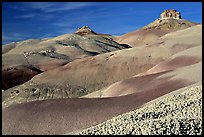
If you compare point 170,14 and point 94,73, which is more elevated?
point 170,14

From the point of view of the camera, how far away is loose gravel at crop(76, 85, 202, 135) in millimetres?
6664

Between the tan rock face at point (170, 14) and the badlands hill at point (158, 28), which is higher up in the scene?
the tan rock face at point (170, 14)

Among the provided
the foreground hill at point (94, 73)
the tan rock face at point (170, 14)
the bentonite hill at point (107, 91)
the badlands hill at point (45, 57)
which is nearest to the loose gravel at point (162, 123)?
the bentonite hill at point (107, 91)

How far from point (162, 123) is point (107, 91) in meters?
15.3

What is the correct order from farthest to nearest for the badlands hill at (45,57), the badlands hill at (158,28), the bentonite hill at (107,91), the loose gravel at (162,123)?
the badlands hill at (158,28), the badlands hill at (45,57), the bentonite hill at (107,91), the loose gravel at (162,123)

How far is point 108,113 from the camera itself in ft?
40.2

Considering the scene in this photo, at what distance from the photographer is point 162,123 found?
6.97m

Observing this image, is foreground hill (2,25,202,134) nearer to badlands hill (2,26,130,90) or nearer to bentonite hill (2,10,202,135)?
bentonite hill (2,10,202,135)

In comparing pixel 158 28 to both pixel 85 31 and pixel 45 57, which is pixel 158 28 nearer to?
pixel 85 31

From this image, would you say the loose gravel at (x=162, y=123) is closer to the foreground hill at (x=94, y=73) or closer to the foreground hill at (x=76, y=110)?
the foreground hill at (x=76, y=110)

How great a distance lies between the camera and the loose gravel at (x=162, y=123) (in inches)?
262

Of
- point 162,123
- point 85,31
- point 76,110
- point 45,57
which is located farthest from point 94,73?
point 85,31

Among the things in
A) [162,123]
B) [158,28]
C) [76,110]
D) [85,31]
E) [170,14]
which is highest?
[170,14]

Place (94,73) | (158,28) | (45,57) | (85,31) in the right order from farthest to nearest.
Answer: (85,31)
(158,28)
(45,57)
(94,73)
